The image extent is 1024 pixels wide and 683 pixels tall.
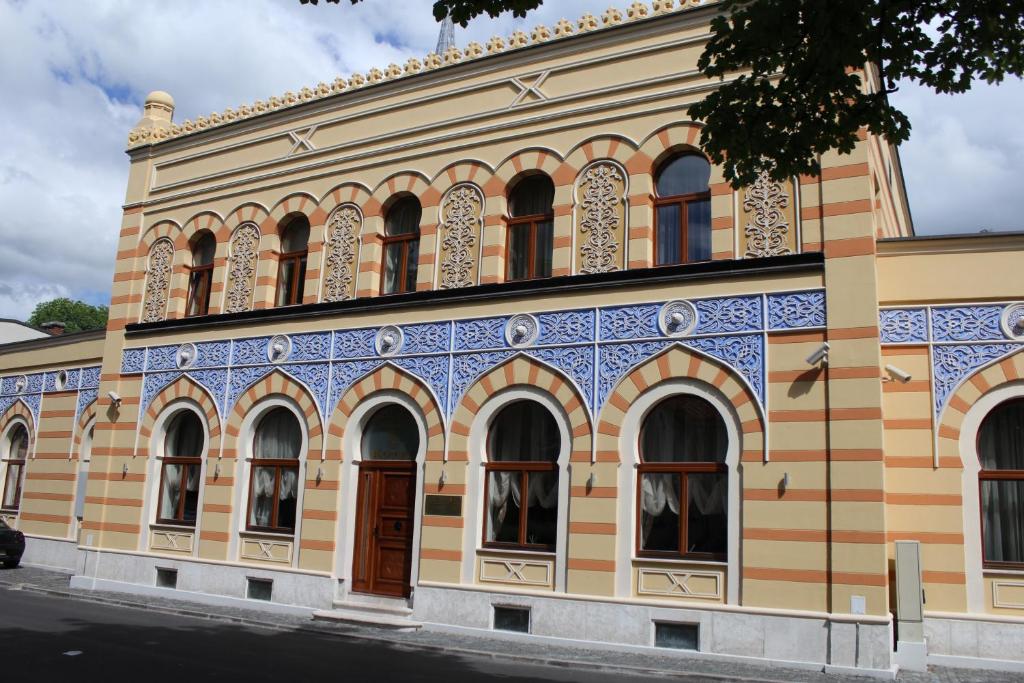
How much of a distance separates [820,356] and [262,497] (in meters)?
11.0

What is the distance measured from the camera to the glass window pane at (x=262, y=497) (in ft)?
59.0

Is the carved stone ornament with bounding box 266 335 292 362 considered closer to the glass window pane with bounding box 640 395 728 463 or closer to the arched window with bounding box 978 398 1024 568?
the glass window pane with bounding box 640 395 728 463

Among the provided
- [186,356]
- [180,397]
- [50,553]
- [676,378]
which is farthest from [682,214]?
[50,553]

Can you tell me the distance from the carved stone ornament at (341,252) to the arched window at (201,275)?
11.6 ft

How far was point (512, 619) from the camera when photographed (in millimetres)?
14555

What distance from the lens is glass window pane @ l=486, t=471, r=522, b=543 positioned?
1520cm

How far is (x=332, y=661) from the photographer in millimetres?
12195

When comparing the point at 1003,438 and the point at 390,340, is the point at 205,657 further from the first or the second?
the point at 1003,438

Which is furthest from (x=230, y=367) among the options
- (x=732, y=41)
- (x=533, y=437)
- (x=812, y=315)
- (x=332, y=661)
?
(x=732, y=41)

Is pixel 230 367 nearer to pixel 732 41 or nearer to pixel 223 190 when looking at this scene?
pixel 223 190

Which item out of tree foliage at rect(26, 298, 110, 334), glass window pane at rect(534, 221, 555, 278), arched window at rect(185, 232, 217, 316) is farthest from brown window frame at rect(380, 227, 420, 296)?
tree foliage at rect(26, 298, 110, 334)

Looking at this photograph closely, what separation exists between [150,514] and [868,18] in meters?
16.9

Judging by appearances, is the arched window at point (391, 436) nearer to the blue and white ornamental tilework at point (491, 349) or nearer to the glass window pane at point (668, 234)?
the blue and white ornamental tilework at point (491, 349)

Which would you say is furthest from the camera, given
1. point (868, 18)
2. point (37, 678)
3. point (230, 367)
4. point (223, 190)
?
point (223, 190)
